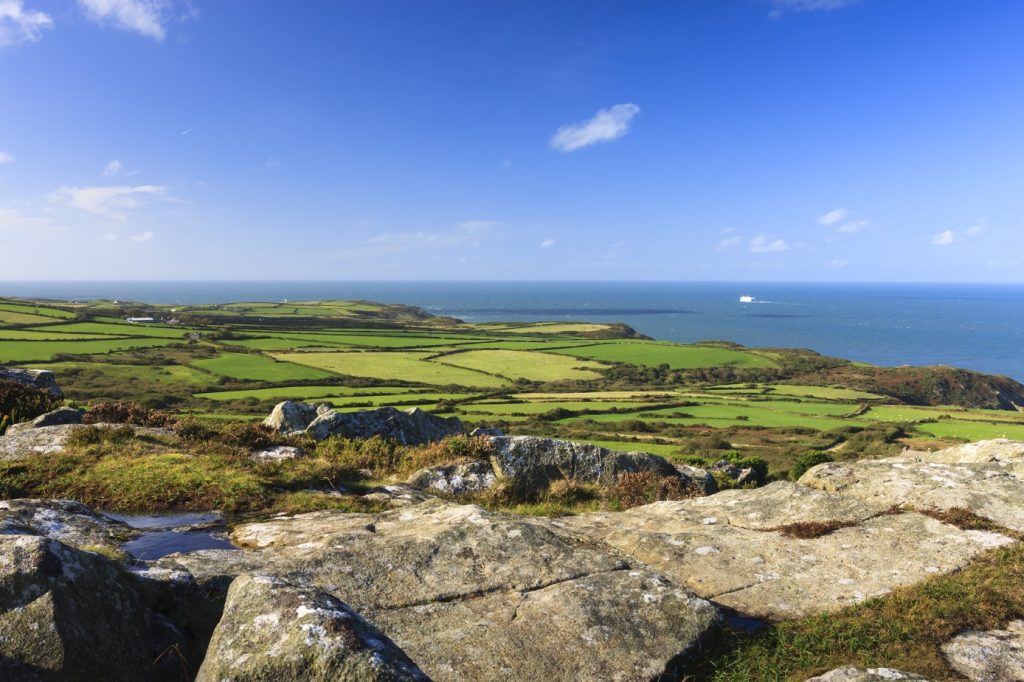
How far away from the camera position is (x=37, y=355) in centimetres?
7606

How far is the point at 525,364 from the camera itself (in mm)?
108938

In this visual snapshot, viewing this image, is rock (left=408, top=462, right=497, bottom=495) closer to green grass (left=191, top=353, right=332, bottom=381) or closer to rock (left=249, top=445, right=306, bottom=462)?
rock (left=249, top=445, right=306, bottom=462)

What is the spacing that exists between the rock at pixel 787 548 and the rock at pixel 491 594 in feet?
4.23

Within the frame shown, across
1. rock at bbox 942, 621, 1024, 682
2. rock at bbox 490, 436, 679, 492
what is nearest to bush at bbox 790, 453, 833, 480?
rock at bbox 490, 436, 679, 492

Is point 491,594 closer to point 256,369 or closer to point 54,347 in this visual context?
point 256,369

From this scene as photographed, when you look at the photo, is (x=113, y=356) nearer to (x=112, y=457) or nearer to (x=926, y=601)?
(x=112, y=457)

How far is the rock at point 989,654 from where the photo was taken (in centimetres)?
639

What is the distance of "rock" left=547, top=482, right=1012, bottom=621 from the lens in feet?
28.2

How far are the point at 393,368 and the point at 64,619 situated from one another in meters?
91.0

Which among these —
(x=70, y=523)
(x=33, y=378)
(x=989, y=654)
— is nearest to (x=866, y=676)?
(x=989, y=654)

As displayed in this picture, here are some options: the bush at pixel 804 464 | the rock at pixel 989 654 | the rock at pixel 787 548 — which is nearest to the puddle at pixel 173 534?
the rock at pixel 787 548

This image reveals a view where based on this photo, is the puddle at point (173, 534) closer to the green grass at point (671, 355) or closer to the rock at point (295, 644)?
the rock at point (295, 644)

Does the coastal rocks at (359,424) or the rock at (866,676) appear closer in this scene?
the rock at (866,676)

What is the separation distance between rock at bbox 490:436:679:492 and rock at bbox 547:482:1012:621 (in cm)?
437
